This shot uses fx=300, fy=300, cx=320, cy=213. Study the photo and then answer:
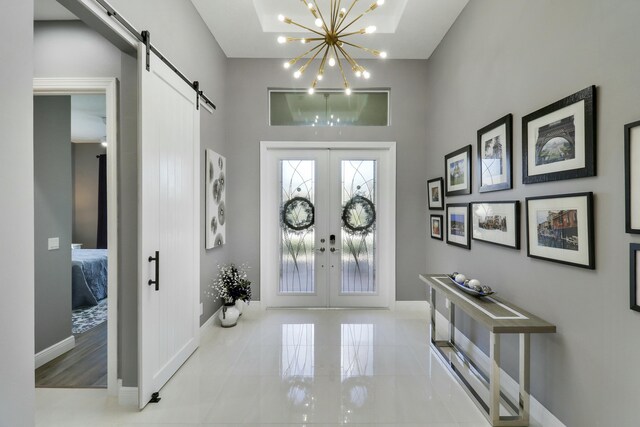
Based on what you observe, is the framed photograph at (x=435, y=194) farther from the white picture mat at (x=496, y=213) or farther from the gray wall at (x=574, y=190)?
the gray wall at (x=574, y=190)

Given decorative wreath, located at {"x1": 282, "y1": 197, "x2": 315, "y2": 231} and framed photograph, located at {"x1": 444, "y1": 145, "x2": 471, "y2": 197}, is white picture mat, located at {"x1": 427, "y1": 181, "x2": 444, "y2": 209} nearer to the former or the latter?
framed photograph, located at {"x1": 444, "y1": 145, "x2": 471, "y2": 197}

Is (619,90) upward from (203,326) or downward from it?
upward

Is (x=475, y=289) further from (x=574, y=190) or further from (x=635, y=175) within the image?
(x=635, y=175)

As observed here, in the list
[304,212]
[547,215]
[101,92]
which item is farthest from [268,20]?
[547,215]

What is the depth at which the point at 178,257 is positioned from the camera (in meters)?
2.65

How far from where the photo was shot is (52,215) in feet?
9.31

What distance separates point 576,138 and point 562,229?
1.71ft

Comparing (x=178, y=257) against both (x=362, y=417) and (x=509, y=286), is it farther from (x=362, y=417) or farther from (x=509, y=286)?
(x=509, y=286)

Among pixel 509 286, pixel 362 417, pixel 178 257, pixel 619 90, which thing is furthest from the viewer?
Answer: pixel 178 257

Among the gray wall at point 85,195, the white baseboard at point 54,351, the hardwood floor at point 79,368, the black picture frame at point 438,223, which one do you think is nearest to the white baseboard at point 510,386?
the black picture frame at point 438,223

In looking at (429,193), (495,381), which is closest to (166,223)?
(495,381)

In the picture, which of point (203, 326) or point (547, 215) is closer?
point (547, 215)

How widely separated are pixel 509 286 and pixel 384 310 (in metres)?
2.15

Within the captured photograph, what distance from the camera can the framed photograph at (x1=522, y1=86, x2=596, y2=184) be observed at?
159 cm
